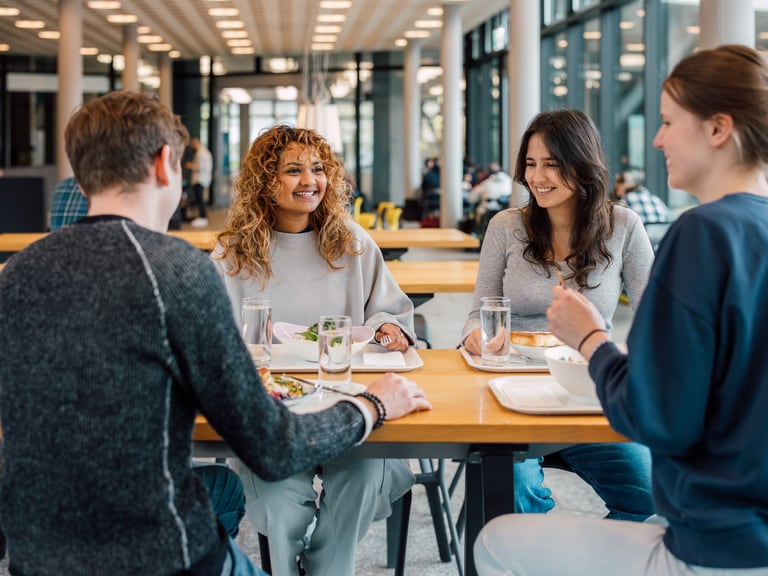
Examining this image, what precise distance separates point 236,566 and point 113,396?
1.19ft

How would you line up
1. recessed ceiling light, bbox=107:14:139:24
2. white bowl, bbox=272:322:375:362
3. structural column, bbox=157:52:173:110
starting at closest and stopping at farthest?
1. white bowl, bbox=272:322:375:362
2. recessed ceiling light, bbox=107:14:139:24
3. structural column, bbox=157:52:173:110

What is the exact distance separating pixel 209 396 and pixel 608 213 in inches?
66.2

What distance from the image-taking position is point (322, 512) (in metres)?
2.15

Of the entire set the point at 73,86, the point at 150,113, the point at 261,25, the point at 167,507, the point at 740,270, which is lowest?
the point at 167,507

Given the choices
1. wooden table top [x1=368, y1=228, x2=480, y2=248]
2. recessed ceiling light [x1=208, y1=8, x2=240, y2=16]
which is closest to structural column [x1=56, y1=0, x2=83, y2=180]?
recessed ceiling light [x1=208, y1=8, x2=240, y2=16]

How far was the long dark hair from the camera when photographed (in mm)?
2598

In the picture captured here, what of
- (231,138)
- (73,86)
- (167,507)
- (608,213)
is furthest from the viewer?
(231,138)

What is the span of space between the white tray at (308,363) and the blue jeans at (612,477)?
0.40 metres

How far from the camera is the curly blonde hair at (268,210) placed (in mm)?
2586

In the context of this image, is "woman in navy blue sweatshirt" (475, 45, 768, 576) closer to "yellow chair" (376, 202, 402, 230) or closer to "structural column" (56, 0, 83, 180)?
"yellow chair" (376, 202, 402, 230)

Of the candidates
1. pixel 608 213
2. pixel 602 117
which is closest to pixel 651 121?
pixel 602 117

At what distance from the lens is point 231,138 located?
22.4 meters

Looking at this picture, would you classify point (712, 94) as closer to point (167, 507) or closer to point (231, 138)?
point (167, 507)

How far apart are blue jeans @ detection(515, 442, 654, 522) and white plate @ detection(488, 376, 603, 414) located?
0.41m
